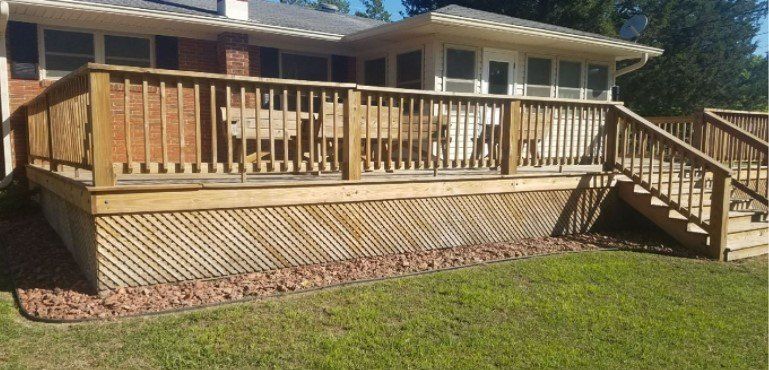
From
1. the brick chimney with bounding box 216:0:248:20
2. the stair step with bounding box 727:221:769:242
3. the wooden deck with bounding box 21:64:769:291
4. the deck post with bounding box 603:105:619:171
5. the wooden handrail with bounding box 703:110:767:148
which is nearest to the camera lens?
the wooden deck with bounding box 21:64:769:291

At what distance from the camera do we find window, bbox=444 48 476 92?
10134 mm

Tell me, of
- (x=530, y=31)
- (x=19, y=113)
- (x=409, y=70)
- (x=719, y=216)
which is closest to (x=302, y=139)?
(x=409, y=70)

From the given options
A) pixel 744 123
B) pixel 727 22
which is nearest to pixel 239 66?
pixel 744 123

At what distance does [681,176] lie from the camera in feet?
21.3

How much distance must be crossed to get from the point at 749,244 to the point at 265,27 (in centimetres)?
809

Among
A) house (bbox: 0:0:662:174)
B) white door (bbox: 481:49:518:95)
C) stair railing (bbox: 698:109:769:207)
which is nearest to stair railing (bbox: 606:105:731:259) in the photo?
stair railing (bbox: 698:109:769:207)

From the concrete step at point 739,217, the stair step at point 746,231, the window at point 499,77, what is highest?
the window at point 499,77

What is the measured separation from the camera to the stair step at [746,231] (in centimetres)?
653

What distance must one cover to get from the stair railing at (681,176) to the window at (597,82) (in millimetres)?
4425

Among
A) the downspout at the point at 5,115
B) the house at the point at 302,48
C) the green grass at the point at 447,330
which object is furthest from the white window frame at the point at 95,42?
the green grass at the point at 447,330

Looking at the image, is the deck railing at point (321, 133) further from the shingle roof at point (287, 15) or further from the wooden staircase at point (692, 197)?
the shingle roof at point (287, 15)

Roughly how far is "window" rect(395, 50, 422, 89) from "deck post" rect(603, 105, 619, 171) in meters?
3.88

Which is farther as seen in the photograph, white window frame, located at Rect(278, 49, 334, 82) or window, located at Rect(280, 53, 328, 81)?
window, located at Rect(280, 53, 328, 81)

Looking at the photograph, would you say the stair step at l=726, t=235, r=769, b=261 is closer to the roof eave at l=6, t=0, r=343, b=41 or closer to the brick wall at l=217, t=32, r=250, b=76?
the roof eave at l=6, t=0, r=343, b=41
